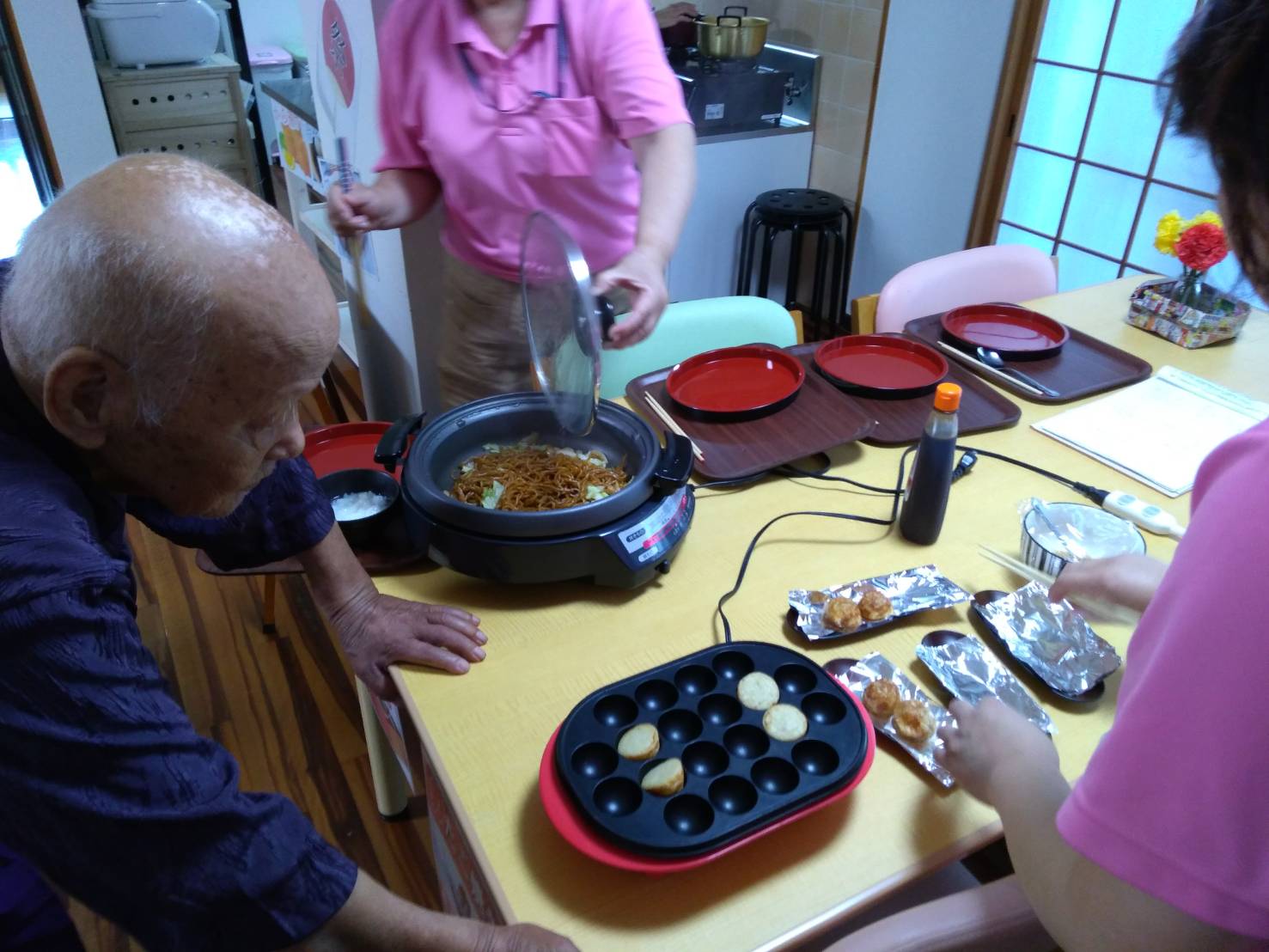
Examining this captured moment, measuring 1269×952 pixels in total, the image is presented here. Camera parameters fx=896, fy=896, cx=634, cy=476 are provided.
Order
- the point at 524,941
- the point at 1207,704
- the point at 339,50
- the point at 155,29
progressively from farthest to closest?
the point at 155,29 < the point at 339,50 < the point at 524,941 < the point at 1207,704

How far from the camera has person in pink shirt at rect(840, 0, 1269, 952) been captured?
21.1 inches

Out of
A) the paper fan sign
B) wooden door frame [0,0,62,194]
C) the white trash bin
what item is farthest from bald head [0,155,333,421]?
the white trash bin

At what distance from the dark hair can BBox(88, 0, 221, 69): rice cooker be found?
4379 mm

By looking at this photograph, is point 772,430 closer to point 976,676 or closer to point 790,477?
point 790,477

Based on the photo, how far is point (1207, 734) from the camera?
1.80 feet

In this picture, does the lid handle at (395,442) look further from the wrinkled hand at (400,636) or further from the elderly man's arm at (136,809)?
the elderly man's arm at (136,809)

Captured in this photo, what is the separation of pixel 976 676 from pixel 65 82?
425 cm

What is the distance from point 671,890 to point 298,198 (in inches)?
118

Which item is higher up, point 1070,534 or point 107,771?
point 107,771

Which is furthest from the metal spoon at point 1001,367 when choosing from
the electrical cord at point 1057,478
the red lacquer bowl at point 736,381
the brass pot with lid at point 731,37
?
the brass pot with lid at point 731,37

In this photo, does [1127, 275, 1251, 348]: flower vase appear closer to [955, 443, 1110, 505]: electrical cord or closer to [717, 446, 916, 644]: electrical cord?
[955, 443, 1110, 505]: electrical cord

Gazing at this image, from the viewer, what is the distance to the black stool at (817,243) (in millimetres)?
3244

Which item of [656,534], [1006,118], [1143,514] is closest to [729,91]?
[1006,118]

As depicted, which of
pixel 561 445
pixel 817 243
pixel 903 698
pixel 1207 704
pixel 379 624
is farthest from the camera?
pixel 817 243
